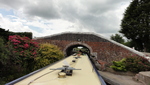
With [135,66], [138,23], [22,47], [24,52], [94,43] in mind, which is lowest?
[135,66]

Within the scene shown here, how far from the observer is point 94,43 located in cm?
1141

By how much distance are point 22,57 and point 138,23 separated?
51.4ft

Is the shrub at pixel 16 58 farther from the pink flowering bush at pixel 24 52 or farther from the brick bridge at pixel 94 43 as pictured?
the brick bridge at pixel 94 43

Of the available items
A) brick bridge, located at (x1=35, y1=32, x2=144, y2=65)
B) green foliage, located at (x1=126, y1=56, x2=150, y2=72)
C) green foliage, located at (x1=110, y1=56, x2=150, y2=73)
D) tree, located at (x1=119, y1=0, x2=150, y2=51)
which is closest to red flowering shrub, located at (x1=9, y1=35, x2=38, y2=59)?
brick bridge, located at (x1=35, y1=32, x2=144, y2=65)

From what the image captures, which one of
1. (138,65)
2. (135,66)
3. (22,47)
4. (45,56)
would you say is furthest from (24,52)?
(138,65)

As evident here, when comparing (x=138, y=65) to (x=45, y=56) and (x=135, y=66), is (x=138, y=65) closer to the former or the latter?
(x=135, y=66)

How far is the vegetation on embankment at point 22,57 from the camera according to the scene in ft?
14.6

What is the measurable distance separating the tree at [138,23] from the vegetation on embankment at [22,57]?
517 inches

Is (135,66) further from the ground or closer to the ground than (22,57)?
closer to the ground

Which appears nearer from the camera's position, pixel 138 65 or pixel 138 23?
pixel 138 65

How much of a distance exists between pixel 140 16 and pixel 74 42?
10.5 meters

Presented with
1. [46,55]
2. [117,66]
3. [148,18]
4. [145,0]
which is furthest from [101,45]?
[145,0]

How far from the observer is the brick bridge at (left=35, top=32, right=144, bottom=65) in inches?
427

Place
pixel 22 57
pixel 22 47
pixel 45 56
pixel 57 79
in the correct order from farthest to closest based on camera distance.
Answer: pixel 45 56 < pixel 22 47 < pixel 22 57 < pixel 57 79
